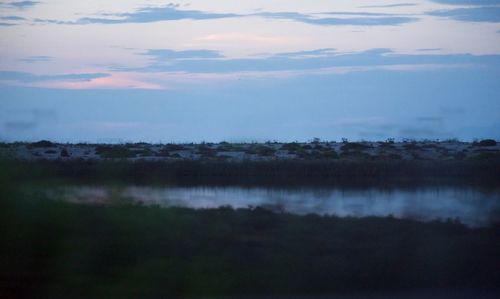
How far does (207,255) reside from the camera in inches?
423

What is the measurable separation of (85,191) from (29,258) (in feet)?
15.4

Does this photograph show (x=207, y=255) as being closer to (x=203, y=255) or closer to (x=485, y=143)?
(x=203, y=255)

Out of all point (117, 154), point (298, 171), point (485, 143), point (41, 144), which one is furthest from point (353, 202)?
point (41, 144)

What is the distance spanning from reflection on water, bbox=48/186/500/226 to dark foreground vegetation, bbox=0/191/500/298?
3.83ft

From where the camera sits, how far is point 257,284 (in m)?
10.1

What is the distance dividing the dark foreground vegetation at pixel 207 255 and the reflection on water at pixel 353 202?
45.9 inches

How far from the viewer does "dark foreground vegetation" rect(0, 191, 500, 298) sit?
9.88 metres

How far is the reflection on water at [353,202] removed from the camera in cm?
1366

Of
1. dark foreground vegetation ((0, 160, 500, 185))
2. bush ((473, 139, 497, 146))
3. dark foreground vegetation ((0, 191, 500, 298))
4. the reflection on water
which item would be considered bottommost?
dark foreground vegetation ((0, 191, 500, 298))

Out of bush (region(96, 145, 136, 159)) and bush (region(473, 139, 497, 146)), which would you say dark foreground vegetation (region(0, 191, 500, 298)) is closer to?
bush (region(96, 145, 136, 159))

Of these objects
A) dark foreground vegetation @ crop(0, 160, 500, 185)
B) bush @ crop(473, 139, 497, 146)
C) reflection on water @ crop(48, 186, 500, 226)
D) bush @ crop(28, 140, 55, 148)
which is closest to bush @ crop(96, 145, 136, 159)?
dark foreground vegetation @ crop(0, 160, 500, 185)

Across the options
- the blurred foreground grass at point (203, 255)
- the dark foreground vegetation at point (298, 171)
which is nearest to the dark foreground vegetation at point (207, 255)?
the blurred foreground grass at point (203, 255)

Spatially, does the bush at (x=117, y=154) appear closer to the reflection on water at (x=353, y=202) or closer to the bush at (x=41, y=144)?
the bush at (x=41, y=144)

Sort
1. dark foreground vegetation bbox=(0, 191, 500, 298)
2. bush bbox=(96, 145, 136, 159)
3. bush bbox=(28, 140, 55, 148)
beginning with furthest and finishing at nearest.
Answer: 1. bush bbox=(28, 140, 55, 148)
2. bush bbox=(96, 145, 136, 159)
3. dark foreground vegetation bbox=(0, 191, 500, 298)
